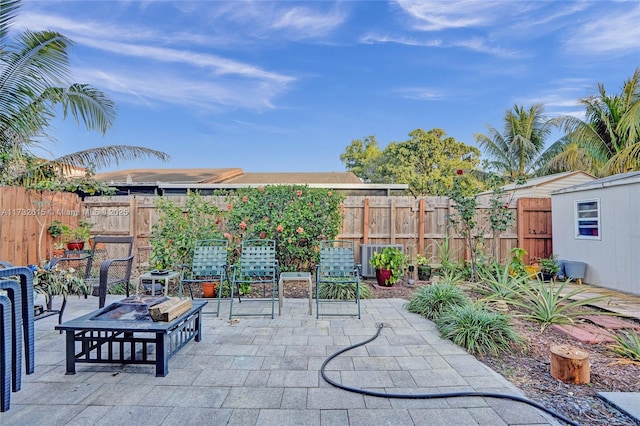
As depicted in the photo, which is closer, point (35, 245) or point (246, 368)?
point (246, 368)

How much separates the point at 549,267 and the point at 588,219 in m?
1.14

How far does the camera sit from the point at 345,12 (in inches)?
305

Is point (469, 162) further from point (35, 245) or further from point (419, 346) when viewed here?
point (35, 245)

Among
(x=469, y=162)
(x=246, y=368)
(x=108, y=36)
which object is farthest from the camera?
(x=469, y=162)

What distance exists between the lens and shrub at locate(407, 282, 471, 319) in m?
4.10

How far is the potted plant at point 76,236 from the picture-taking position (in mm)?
6172

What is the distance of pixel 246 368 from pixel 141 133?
11.5 metres

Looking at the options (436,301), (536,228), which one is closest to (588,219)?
(536,228)

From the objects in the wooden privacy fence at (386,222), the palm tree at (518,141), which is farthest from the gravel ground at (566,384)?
the palm tree at (518,141)

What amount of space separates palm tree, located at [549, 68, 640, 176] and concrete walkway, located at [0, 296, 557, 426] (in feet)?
35.9

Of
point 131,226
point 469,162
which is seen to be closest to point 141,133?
point 131,226

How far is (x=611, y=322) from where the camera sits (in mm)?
3811

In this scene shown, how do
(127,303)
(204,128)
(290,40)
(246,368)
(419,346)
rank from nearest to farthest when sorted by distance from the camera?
1. (246,368)
2. (127,303)
3. (419,346)
4. (290,40)
5. (204,128)

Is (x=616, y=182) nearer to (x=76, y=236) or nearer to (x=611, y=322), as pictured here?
(x=611, y=322)
